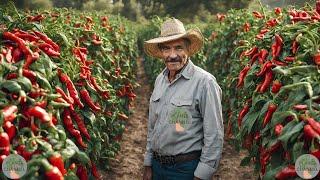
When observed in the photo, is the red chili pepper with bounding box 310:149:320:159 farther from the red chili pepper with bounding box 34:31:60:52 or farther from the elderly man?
the red chili pepper with bounding box 34:31:60:52

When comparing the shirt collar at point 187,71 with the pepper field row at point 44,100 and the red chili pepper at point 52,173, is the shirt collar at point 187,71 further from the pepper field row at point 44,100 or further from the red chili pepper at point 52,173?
the red chili pepper at point 52,173

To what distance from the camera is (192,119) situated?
3525 mm

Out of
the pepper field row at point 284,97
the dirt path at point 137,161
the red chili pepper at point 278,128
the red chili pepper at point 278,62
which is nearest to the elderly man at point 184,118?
the pepper field row at point 284,97

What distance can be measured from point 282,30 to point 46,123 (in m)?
2.17

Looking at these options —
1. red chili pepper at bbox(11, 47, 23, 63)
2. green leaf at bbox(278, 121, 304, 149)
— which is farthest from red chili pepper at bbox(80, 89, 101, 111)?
green leaf at bbox(278, 121, 304, 149)

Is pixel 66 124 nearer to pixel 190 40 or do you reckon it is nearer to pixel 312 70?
pixel 190 40

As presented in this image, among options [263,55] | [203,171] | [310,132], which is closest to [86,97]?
[203,171]

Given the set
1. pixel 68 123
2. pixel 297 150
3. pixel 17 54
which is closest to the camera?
pixel 297 150

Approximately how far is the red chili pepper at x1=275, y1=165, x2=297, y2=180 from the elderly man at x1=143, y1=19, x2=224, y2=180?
106 cm

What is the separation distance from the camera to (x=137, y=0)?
178 ft

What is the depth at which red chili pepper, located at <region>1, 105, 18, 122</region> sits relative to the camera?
2.32 m

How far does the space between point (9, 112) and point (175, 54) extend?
1.61 metres

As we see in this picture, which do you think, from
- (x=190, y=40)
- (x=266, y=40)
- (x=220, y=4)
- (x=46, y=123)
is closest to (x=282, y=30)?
(x=266, y=40)

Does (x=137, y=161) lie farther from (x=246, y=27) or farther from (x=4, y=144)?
(x=4, y=144)
